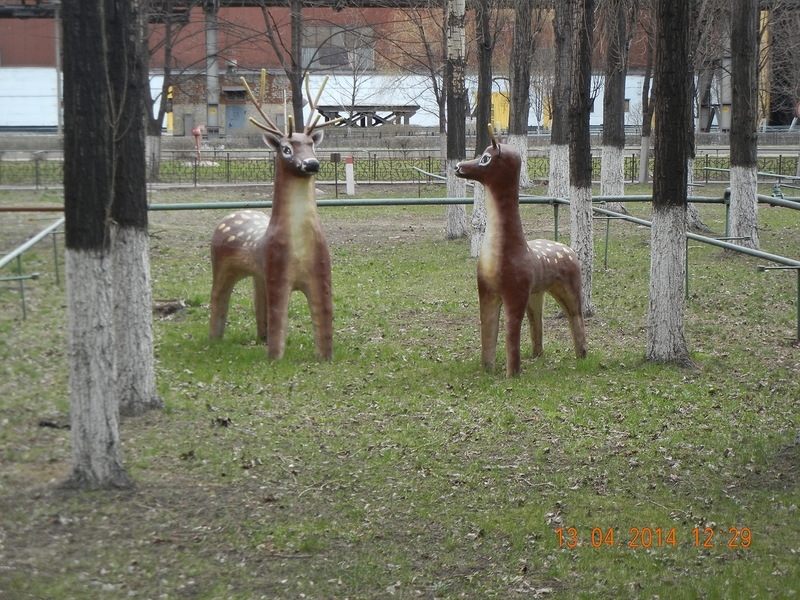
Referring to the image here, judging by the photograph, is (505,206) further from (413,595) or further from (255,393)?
(413,595)

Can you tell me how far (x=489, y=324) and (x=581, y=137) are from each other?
3371 millimetres

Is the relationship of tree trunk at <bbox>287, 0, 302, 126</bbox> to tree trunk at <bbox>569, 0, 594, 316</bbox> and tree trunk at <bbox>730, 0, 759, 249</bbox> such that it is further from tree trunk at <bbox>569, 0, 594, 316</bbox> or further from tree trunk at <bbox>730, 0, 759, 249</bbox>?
tree trunk at <bbox>569, 0, 594, 316</bbox>

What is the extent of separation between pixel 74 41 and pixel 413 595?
3.40 m

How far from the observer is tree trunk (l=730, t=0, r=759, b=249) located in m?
16.3

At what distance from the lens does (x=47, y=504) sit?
18.2 feet

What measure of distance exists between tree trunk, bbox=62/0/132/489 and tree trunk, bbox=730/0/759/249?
12651mm

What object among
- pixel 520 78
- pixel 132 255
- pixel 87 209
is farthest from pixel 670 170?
pixel 520 78

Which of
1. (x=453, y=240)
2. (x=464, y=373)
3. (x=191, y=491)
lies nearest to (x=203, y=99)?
(x=453, y=240)

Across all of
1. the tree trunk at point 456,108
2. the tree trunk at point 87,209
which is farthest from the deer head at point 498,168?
the tree trunk at point 456,108

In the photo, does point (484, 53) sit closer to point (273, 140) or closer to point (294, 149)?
point (273, 140)

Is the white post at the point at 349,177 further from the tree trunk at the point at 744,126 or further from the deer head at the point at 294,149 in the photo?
the deer head at the point at 294,149

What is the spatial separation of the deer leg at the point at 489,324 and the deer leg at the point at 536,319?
2.22 ft

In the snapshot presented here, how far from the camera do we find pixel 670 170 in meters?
9.36

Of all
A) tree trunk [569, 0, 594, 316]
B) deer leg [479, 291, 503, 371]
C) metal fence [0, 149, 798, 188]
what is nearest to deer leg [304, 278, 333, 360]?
deer leg [479, 291, 503, 371]
